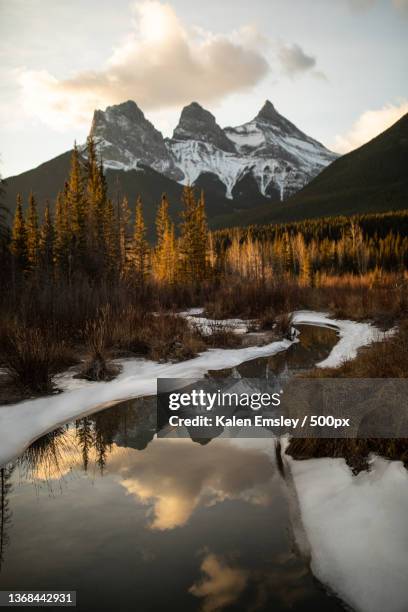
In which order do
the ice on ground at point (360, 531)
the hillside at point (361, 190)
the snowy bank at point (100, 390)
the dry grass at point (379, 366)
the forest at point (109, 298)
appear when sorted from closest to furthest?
the ice on ground at point (360, 531), the dry grass at point (379, 366), the snowy bank at point (100, 390), the forest at point (109, 298), the hillside at point (361, 190)

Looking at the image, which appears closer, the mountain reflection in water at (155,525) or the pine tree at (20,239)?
the mountain reflection in water at (155,525)

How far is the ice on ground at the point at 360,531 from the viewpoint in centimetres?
240

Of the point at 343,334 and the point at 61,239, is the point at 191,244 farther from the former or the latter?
the point at 343,334

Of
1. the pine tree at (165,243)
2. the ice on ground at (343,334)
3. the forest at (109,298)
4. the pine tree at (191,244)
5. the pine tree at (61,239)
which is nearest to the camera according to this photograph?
the forest at (109,298)

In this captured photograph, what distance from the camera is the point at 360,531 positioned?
2.81 meters

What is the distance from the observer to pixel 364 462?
3.64 meters

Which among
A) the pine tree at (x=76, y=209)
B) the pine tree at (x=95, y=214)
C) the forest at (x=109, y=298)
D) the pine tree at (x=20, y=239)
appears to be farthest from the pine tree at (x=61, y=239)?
the pine tree at (x=20, y=239)

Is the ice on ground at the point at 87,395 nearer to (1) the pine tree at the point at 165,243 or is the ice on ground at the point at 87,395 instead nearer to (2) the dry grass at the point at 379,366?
(2) the dry grass at the point at 379,366

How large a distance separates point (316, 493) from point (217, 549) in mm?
1105

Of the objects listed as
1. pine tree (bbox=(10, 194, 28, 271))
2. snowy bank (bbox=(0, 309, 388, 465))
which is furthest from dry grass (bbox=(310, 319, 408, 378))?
pine tree (bbox=(10, 194, 28, 271))

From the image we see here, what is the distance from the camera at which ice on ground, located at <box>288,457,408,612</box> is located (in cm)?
240

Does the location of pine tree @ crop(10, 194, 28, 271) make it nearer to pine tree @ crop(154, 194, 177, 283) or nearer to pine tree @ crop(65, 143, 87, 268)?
pine tree @ crop(65, 143, 87, 268)

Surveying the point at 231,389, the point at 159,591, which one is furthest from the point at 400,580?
the point at 231,389

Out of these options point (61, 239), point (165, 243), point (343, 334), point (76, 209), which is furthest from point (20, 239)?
point (343, 334)
